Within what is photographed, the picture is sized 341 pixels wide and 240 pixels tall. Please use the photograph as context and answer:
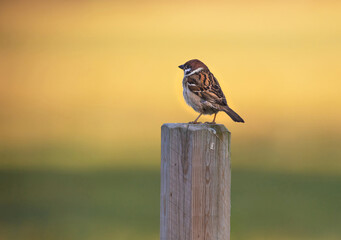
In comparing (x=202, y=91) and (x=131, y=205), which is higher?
(x=202, y=91)

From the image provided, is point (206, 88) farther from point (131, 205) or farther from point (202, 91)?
point (131, 205)

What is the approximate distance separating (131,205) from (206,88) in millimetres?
5529

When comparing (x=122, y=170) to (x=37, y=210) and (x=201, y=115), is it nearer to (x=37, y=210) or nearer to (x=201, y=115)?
(x=37, y=210)

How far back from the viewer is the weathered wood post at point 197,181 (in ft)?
9.79

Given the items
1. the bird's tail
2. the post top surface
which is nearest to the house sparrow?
the bird's tail

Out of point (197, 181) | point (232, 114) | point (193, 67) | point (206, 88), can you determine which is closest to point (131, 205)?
point (193, 67)

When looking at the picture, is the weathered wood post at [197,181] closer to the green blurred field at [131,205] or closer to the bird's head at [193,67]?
the bird's head at [193,67]

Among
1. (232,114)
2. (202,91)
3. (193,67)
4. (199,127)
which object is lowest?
(199,127)

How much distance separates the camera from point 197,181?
2977 millimetres

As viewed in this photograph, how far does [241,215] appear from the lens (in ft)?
31.1

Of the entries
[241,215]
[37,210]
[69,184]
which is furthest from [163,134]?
[69,184]

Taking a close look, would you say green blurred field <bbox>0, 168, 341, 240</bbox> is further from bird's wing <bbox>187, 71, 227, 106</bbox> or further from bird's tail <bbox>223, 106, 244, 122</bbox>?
bird's tail <bbox>223, 106, 244, 122</bbox>

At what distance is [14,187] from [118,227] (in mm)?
4775

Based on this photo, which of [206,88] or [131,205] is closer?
[206,88]
